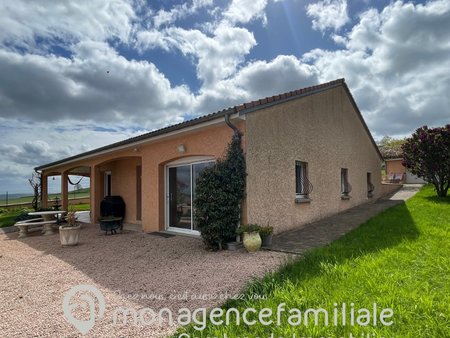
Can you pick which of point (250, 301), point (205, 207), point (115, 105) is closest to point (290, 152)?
point (205, 207)

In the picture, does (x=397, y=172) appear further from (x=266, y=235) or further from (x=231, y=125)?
(x=231, y=125)

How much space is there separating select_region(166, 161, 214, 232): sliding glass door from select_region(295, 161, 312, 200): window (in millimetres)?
3964

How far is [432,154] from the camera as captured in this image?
56.8 feet

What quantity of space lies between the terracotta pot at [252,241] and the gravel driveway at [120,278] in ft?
0.62

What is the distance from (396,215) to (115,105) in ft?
55.1

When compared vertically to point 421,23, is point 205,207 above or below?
below

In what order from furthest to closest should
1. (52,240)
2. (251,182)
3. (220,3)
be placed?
(52,240)
(220,3)
(251,182)

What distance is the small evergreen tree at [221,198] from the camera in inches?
293

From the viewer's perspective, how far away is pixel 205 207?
24.5 ft

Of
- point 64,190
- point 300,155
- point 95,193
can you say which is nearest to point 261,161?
point 300,155

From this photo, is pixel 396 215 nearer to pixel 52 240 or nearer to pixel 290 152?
pixel 290 152

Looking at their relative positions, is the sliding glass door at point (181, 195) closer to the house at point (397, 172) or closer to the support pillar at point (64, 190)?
the support pillar at point (64, 190)

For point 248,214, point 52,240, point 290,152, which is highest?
point 290,152

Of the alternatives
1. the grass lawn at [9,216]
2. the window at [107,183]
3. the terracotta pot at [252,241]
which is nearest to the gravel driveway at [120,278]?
the terracotta pot at [252,241]
